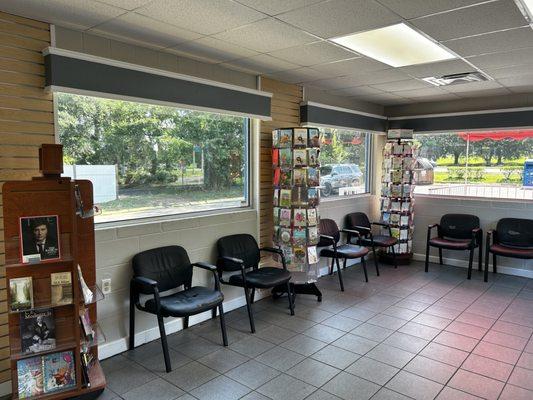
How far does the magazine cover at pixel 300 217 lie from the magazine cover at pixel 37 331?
2517 millimetres

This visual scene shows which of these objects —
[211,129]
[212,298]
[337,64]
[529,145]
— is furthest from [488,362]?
[529,145]

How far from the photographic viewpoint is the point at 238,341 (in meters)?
3.49

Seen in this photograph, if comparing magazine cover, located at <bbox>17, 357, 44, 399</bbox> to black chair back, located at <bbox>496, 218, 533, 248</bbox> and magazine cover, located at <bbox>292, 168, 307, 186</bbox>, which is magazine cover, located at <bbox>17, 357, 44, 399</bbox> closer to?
magazine cover, located at <bbox>292, 168, 307, 186</bbox>

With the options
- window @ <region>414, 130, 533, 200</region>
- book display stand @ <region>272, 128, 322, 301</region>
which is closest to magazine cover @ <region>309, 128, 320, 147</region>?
book display stand @ <region>272, 128, 322, 301</region>

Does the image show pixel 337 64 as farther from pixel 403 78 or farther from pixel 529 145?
pixel 529 145

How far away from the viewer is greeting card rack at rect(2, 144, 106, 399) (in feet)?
7.93

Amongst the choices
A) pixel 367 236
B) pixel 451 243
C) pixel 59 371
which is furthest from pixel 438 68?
pixel 59 371

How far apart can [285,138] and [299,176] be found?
0.44 metres

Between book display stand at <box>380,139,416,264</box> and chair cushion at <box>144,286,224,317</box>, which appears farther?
book display stand at <box>380,139,416,264</box>

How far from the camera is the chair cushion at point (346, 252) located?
4.96 metres

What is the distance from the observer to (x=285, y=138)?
4324mm

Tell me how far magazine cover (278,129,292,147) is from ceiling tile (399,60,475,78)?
1.34 meters

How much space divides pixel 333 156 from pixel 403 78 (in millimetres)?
1655

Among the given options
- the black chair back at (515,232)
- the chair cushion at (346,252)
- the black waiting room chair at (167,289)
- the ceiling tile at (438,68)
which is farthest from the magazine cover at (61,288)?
the black chair back at (515,232)
